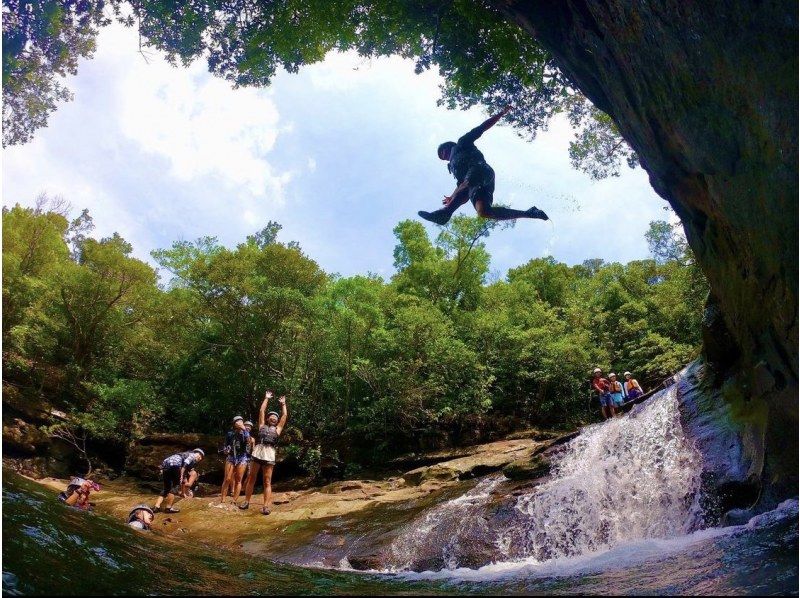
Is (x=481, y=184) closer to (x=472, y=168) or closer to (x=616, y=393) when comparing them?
(x=472, y=168)

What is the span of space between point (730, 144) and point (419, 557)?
677 cm

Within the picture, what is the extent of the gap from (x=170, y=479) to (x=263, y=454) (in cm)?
217

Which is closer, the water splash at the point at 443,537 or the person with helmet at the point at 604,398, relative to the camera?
the water splash at the point at 443,537

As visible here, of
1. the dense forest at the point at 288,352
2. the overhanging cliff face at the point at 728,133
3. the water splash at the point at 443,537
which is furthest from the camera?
the dense forest at the point at 288,352

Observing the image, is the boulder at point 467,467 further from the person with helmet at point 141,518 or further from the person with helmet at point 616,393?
the person with helmet at point 141,518

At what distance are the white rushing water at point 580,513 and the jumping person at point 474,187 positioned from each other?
4.91m

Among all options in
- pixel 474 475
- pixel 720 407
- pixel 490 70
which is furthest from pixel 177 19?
pixel 720 407

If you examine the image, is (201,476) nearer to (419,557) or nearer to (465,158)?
(419,557)

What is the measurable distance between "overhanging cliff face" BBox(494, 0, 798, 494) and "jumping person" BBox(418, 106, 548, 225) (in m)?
1.85

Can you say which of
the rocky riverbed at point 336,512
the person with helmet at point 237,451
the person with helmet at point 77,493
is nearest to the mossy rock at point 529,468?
the rocky riverbed at point 336,512

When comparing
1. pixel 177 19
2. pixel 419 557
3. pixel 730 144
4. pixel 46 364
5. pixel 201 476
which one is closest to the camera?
pixel 730 144

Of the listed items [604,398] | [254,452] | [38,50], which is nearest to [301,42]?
[38,50]

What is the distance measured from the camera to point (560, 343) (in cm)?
2006

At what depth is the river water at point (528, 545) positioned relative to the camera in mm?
3559
